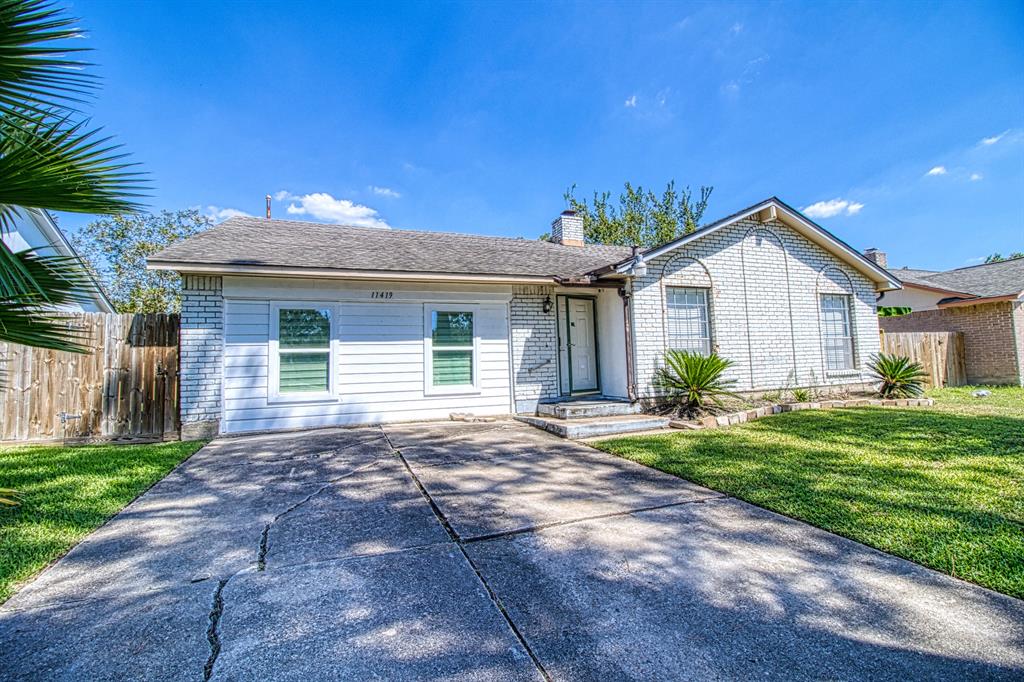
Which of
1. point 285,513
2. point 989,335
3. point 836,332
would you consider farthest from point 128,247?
point 989,335

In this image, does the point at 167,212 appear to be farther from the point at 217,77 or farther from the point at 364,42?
the point at 364,42

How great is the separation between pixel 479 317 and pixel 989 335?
54.3ft

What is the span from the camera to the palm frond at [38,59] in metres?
2.54

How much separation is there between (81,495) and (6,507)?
46cm

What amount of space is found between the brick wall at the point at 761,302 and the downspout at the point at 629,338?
11cm

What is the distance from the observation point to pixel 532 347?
9.15 m

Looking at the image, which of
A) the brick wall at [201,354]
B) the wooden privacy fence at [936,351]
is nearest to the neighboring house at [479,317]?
the brick wall at [201,354]

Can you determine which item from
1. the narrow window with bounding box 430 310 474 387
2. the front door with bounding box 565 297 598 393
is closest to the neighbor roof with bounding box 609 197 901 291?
the front door with bounding box 565 297 598 393

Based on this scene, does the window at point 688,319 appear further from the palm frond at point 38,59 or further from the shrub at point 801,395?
the palm frond at point 38,59

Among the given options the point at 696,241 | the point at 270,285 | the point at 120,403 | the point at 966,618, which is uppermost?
the point at 696,241

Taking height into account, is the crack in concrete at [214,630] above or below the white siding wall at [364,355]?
below

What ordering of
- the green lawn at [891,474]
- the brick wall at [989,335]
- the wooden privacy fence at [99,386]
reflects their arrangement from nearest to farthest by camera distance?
1. the green lawn at [891,474]
2. the wooden privacy fence at [99,386]
3. the brick wall at [989,335]

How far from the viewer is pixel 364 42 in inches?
372

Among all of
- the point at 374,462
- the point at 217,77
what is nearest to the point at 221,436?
the point at 374,462
